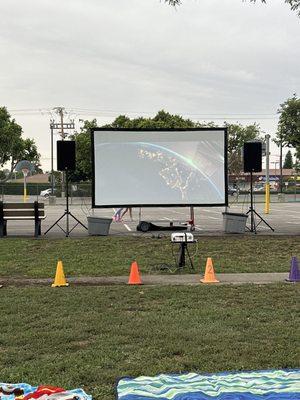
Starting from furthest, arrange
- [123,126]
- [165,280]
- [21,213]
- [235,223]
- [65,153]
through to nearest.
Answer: [123,126]
[235,223]
[21,213]
[65,153]
[165,280]

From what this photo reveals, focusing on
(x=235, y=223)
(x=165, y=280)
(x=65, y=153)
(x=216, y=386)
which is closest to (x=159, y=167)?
(x=235, y=223)

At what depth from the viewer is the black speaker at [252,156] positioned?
16.9 m

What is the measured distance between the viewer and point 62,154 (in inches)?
615

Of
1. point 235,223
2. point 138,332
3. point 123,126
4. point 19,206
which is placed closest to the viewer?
point 138,332

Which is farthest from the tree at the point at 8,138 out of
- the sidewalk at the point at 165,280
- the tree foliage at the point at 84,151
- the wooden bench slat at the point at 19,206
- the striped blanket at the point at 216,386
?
the striped blanket at the point at 216,386

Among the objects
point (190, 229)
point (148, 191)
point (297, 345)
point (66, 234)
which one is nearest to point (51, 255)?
point (66, 234)

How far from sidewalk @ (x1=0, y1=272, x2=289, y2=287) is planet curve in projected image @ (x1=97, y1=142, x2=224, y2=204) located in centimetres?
732

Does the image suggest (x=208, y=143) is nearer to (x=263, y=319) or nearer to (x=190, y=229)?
(x=190, y=229)

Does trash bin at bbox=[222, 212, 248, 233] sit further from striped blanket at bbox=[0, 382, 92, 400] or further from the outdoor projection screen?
striped blanket at bbox=[0, 382, 92, 400]

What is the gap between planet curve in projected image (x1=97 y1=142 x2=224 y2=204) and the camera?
16594mm

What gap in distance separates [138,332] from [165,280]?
3473 mm

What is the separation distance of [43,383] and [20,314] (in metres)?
2.47

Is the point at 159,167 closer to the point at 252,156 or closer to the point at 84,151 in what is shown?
the point at 252,156

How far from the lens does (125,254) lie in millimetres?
12125
